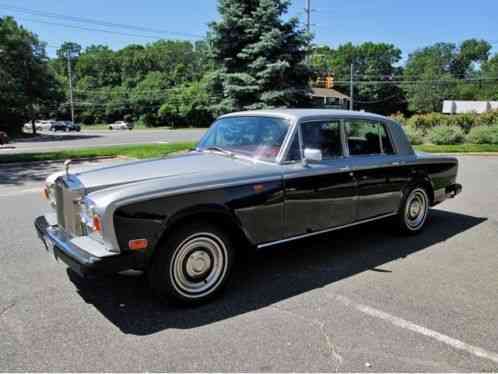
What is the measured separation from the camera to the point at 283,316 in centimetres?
346

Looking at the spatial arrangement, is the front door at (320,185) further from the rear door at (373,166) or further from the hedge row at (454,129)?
the hedge row at (454,129)

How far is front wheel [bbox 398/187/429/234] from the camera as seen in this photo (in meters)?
5.50

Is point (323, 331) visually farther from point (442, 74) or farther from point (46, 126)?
point (442, 74)

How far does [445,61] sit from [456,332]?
345 feet

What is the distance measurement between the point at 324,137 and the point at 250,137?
2.77 feet

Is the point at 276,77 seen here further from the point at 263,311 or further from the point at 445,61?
the point at 445,61

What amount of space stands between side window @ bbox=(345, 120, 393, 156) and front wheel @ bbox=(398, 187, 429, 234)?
0.75 meters

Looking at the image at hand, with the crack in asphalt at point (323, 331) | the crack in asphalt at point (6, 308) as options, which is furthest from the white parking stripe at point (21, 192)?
the crack in asphalt at point (323, 331)

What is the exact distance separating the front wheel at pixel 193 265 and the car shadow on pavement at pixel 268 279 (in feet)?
0.45

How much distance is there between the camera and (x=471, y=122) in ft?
72.1

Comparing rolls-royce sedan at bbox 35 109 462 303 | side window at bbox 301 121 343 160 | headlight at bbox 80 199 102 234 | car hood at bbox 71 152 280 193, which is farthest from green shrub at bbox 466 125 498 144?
headlight at bbox 80 199 102 234

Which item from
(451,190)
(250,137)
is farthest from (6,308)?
(451,190)

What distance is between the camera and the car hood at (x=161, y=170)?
3676 mm

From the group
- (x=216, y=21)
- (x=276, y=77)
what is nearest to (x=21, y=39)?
(x=216, y=21)
